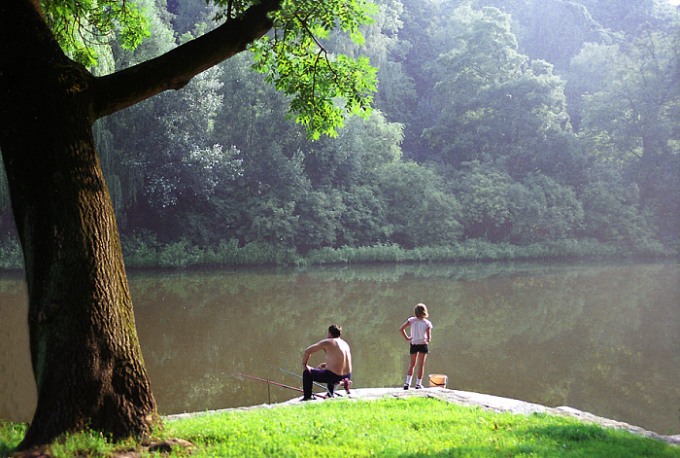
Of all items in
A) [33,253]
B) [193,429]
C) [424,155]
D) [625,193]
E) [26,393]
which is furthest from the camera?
[424,155]

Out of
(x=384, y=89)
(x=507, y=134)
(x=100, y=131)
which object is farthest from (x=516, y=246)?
(x=100, y=131)

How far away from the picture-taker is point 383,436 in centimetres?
536

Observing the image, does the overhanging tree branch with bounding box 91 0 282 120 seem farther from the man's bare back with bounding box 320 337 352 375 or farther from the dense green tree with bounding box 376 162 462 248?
the dense green tree with bounding box 376 162 462 248

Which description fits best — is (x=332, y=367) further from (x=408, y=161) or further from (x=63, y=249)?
(x=408, y=161)

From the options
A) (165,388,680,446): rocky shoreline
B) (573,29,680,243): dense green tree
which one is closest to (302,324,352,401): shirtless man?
(165,388,680,446): rocky shoreline

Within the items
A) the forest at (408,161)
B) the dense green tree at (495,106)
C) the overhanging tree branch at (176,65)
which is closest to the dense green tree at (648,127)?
the forest at (408,161)

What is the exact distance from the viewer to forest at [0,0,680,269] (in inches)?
1126

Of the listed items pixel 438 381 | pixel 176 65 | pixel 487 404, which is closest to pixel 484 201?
pixel 438 381

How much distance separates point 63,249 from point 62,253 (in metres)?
0.03

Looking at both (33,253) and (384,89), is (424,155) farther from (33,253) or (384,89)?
(33,253)

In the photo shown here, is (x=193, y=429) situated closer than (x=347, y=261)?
Yes

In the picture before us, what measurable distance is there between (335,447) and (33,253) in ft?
9.04

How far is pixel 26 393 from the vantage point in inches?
377

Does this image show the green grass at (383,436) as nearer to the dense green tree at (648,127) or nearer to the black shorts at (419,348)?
the black shorts at (419,348)
